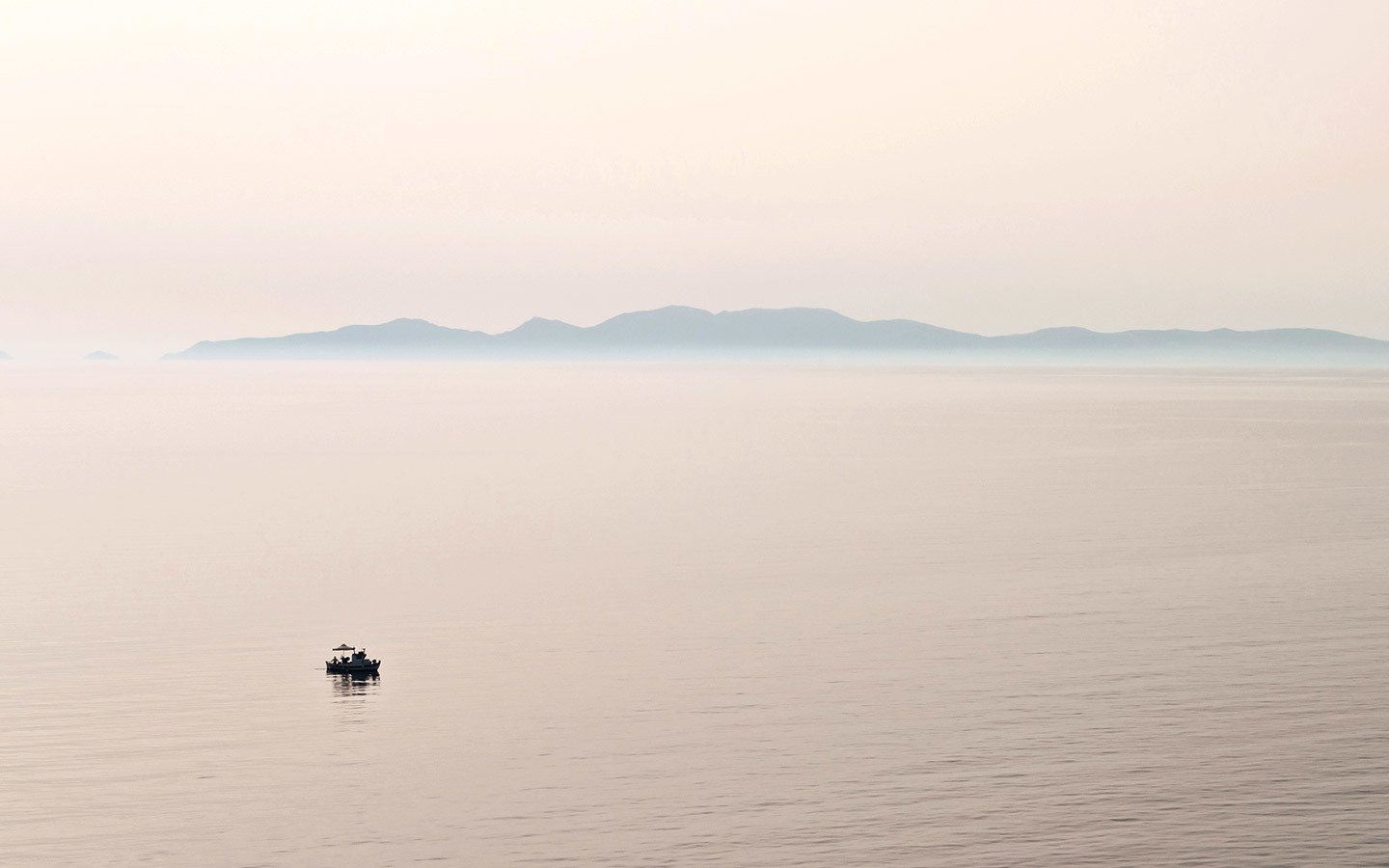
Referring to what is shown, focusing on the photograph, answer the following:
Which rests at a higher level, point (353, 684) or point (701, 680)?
point (701, 680)

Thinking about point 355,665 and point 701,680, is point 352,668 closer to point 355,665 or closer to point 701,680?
point 355,665

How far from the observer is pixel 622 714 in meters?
45.4

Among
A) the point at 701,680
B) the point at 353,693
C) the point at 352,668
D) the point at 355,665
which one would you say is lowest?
the point at 353,693

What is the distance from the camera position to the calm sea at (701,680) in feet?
117

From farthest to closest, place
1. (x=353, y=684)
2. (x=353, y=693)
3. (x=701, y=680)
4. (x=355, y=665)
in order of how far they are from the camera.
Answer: (x=355, y=665) → (x=701, y=680) → (x=353, y=684) → (x=353, y=693)

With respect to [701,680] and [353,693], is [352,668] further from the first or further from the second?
[701,680]

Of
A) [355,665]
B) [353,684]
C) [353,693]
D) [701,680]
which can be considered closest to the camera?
[353,693]

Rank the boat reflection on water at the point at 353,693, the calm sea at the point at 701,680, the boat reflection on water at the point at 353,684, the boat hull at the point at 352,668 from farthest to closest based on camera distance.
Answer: the boat hull at the point at 352,668, the boat reflection on water at the point at 353,684, the boat reflection on water at the point at 353,693, the calm sea at the point at 701,680

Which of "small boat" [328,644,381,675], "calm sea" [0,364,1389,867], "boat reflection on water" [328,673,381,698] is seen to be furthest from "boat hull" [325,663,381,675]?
"calm sea" [0,364,1389,867]

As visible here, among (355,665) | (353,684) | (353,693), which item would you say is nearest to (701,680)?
(353,693)

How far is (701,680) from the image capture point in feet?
164

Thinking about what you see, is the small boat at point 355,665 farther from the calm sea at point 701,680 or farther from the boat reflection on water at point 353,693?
the calm sea at point 701,680

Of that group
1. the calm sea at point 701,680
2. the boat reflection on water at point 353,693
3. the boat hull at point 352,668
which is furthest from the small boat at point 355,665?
the calm sea at point 701,680

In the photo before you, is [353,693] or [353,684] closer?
[353,693]
